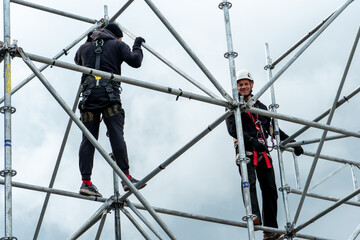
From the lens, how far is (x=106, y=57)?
1045 centimetres

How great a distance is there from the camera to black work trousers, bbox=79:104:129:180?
10.0 metres

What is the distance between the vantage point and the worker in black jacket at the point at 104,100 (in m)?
10.1

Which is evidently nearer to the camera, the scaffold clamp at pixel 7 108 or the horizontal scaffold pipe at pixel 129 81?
the scaffold clamp at pixel 7 108

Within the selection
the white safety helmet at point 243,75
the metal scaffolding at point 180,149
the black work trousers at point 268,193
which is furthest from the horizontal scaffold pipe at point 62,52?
the black work trousers at point 268,193

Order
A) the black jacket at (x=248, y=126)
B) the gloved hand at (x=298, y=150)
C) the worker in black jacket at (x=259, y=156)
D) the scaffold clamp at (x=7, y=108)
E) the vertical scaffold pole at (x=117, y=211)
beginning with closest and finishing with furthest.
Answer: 1. the scaffold clamp at (x=7, y=108)
2. the vertical scaffold pole at (x=117, y=211)
3. the black jacket at (x=248, y=126)
4. the worker in black jacket at (x=259, y=156)
5. the gloved hand at (x=298, y=150)

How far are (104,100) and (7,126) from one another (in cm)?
217

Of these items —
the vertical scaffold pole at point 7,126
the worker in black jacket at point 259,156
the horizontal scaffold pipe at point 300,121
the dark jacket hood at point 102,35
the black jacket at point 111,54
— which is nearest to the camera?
the vertical scaffold pole at point 7,126

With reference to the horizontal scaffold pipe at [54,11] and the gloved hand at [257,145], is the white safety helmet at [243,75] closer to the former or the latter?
the gloved hand at [257,145]

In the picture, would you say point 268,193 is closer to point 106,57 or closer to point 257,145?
point 257,145

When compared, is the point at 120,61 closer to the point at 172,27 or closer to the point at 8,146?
the point at 172,27

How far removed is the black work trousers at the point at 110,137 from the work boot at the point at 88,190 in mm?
103

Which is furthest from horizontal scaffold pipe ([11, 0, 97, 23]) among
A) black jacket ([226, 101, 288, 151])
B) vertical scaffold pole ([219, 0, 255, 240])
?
black jacket ([226, 101, 288, 151])

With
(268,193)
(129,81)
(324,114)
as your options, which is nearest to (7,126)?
(129,81)

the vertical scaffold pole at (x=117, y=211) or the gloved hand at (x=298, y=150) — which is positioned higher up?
the gloved hand at (x=298, y=150)
